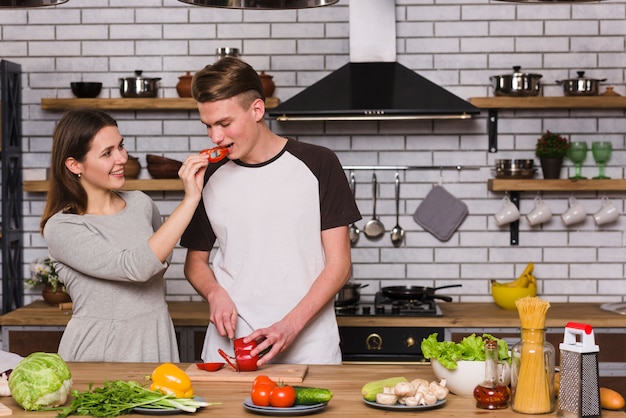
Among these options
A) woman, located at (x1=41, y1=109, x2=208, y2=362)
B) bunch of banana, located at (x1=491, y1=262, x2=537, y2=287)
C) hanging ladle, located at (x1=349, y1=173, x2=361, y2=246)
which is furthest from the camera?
hanging ladle, located at (x1=349, y1=173, x2=361, y2=246)

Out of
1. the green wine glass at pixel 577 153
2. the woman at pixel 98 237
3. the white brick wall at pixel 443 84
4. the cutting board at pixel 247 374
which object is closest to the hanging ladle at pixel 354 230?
the white brick wall at pixel 443 84

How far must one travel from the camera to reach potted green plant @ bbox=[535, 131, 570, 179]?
509 centimetres

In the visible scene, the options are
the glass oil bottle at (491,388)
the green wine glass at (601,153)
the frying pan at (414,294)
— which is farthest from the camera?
the green wine glass at (601,153)

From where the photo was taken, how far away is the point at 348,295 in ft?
16.3

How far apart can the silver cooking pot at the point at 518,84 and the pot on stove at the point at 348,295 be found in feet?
4.56

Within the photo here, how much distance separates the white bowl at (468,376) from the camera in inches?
98.9

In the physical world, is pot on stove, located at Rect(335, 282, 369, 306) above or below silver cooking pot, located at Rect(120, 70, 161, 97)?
below

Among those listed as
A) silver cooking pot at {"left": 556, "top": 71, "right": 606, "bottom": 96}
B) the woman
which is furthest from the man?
silver cooking pot at {"left": 556, "top": 71, "right": 606, "bottom": 96}

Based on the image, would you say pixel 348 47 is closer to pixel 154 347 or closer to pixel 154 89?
pixel 154 89

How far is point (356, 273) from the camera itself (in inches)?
211

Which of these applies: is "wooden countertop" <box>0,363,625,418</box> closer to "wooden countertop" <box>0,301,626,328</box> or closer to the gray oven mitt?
"wooden countertop" <box>0,301,626,328</box>

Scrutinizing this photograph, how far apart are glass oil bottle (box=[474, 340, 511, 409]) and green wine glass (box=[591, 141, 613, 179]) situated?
2978mm

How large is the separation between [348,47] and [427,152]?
2.62 feet

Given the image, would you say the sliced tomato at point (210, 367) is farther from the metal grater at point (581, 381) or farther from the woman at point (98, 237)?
the metal grater at point (581, 381)
